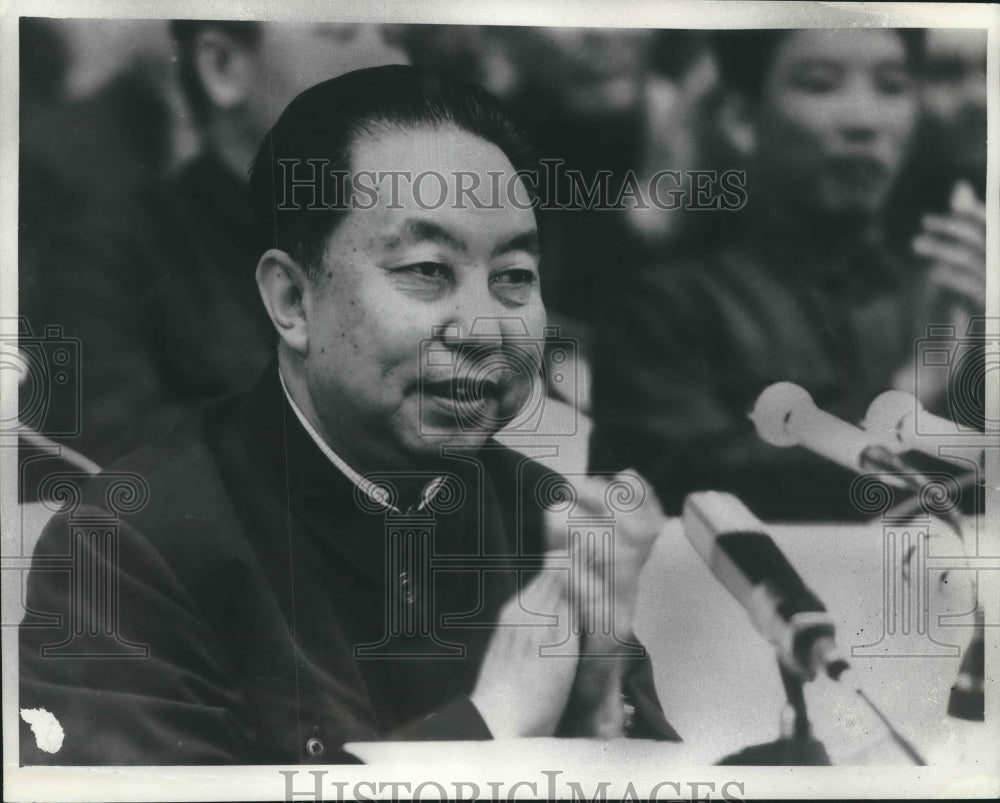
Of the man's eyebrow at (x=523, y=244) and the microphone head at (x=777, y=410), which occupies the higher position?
the man's eyebrow at (x=523, y=244)

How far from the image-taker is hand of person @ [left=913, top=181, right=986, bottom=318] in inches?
123

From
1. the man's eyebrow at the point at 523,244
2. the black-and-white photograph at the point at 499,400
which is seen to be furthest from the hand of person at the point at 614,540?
the man's eyebrow at the point at 523,244

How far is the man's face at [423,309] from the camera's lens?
9.84ft

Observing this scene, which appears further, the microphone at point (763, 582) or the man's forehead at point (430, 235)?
the microphone at point (763, 582)

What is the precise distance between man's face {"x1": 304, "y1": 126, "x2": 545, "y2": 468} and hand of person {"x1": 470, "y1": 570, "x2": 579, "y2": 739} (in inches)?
19.5

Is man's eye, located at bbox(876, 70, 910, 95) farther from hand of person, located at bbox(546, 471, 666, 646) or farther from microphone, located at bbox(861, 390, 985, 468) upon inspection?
hand of person, located at bbox(546, 471, 666, 646)

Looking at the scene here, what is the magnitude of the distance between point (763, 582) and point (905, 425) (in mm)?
622

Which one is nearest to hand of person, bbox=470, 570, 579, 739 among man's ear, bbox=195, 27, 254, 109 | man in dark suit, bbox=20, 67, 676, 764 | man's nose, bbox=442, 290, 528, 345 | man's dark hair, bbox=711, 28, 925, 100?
man in dark suit, bbox=20, 67, 676, 764

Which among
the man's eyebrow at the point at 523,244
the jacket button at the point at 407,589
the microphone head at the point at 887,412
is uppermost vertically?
the man's eyebrow at the point at 523,244

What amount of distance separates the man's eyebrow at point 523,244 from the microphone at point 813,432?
30.9 inches

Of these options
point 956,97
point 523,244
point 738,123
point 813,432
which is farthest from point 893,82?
point 523,244

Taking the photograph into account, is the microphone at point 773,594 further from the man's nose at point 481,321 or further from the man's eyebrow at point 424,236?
the man's eyebrow at point 424,236

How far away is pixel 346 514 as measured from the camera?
9.99ft

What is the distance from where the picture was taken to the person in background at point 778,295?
308 cm
